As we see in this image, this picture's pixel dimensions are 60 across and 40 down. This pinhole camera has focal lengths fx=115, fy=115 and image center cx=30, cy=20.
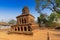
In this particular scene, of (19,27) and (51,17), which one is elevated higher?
(51,17)

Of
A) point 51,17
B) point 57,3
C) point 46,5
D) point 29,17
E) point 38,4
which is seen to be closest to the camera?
point 57,3

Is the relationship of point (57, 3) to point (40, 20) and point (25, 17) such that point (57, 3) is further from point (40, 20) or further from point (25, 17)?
point (40, 20)

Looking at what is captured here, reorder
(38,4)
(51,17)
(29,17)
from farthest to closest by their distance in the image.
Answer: (51,17) < (29,17) < (38,4)

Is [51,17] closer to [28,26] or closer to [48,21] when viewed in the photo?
[48,21]

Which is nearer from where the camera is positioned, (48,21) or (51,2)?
(51,2)

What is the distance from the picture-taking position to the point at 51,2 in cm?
2850

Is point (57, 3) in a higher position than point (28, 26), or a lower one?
higher

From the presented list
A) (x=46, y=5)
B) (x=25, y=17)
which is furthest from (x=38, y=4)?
(x=25, y=17)

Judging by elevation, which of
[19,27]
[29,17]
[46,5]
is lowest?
[19,27]

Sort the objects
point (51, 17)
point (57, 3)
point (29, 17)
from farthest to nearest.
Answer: point (51, 17) < point (29, 17) < point (57, 3)

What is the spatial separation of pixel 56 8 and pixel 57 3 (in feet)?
4.07

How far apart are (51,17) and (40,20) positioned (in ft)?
20.7

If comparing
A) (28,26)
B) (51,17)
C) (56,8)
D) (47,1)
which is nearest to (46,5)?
(47,1)

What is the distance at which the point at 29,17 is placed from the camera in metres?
38.4
